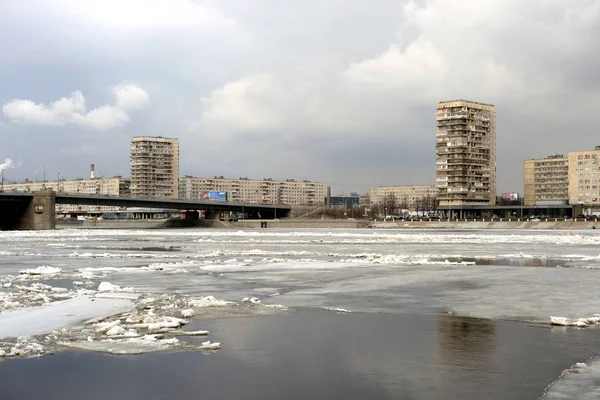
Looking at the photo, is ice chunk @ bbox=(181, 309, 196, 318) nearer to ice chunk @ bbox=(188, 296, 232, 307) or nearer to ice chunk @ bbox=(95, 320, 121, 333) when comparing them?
ice chunk @ bbox=(188, 296, 232, 307)

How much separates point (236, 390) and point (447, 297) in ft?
36.2

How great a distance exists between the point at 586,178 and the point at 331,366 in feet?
681

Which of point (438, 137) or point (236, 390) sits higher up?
point (438, 137)

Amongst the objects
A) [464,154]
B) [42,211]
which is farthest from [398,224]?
[42,211]

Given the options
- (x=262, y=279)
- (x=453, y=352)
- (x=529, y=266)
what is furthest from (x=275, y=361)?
(x=529, y=266)

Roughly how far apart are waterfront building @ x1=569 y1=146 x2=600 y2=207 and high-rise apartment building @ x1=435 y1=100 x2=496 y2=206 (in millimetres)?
29315

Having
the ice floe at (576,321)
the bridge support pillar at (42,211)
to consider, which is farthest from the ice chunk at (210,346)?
the bridge support pillar at (42,211)

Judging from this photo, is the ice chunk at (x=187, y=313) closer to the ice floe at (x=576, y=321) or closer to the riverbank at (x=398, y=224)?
the ice floe at (x=576, y=321)

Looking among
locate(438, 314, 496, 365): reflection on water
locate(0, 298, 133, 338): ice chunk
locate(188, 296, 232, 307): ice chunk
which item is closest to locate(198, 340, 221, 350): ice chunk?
locate(0, 298, 133, 338): ice chunk

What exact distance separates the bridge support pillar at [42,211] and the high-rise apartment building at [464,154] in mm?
112950

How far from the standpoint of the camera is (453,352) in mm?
10977

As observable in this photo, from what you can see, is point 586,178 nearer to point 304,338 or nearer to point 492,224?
point 492,224

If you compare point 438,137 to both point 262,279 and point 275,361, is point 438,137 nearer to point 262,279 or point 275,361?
point 262,279

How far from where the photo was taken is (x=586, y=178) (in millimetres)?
196000
